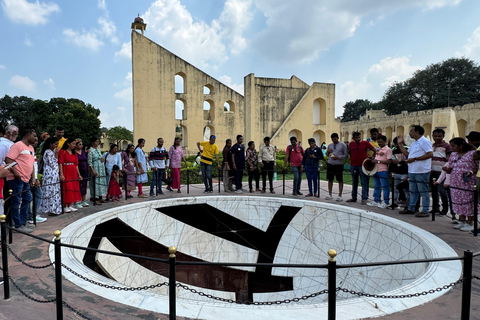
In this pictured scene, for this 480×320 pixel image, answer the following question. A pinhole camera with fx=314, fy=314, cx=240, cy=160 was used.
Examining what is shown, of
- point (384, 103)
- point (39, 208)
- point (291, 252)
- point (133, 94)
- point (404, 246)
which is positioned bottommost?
point (291, 252)

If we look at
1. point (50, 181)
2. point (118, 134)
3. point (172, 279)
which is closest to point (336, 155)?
point (172, 279)

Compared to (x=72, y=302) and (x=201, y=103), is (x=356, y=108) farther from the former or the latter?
(x=72, y=302)

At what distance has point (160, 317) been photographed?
103 inches

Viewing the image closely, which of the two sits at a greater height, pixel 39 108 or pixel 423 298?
pixel 39 108

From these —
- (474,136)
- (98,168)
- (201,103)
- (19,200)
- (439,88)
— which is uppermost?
(439,88)

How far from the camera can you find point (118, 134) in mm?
→ 50406

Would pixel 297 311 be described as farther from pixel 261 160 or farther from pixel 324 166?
pixel 324 166

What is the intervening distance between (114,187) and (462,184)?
6965 millimetres

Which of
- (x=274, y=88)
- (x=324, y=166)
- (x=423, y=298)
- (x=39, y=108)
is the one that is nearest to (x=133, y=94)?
(x=274, y=88)

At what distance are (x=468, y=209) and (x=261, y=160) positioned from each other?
4.64m

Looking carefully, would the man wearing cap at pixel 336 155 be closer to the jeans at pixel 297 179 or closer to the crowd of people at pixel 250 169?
the crowd of people at pixel 250 169

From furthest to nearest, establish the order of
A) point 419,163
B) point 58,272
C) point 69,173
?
point 69,173 < point 419,163 < point 58,272

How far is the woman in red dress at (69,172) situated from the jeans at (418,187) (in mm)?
6351

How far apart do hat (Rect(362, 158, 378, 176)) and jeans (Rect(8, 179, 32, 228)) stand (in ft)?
20.5
